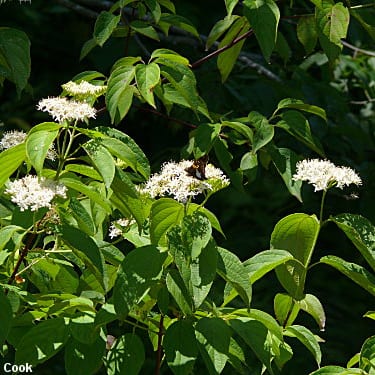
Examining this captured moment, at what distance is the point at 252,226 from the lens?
425cm

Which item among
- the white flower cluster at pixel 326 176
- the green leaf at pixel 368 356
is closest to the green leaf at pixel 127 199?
the white flower cluster at pixel 326 176

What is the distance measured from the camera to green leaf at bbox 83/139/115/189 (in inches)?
53.1

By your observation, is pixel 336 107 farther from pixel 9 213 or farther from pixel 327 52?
pixel 9 213

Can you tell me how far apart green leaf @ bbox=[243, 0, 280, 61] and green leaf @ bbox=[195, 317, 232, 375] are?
2.12 feet

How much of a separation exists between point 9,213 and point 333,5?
85 centimetres

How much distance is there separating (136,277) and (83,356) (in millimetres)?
184

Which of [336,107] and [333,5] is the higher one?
[333,5]

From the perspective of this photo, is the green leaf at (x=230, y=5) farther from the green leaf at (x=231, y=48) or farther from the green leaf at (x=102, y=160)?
the green leaf at (x=102, y=160)

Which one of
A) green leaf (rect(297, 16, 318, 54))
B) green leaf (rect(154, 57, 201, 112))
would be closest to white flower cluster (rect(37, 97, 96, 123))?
green leaf (rect(154, 57, 201, 112))

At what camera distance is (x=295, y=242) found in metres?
1.59

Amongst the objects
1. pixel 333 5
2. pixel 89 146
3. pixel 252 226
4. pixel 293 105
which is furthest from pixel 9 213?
pixel 252 226

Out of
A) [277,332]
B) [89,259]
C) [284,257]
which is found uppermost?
[89,259]

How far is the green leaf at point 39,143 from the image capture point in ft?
4.27

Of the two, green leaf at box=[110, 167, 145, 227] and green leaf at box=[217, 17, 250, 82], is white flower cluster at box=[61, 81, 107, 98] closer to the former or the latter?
green leaf at box=[110, 167, 145, 227]
